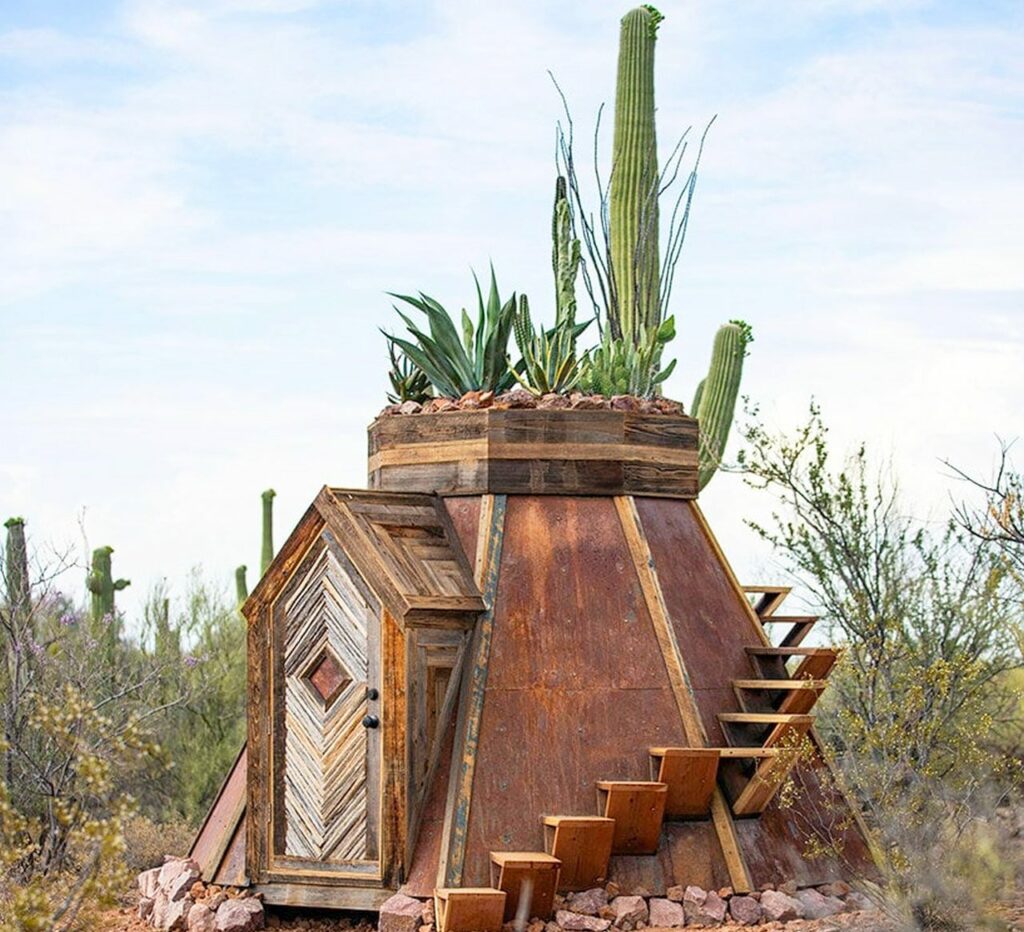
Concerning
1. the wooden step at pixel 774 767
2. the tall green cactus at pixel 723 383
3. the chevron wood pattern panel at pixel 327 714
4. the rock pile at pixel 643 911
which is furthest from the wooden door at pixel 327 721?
the tall green cactus at pixel 723 383

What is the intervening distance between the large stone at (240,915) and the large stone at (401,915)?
88cm

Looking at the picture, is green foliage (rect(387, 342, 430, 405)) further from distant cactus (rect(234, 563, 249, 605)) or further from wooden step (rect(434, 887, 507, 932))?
distant cactus (rect(234, 563, 249, 605))

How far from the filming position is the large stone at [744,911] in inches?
349

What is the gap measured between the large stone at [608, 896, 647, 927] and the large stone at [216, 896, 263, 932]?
1978 mm

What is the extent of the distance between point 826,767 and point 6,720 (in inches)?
256

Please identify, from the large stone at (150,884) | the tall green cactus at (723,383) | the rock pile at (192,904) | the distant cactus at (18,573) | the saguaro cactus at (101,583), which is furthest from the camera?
the saguaro cactus at (101,583)

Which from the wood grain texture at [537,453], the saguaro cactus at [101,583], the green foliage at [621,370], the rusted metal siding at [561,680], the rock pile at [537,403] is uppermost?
the saguaro cactus at [101,583]

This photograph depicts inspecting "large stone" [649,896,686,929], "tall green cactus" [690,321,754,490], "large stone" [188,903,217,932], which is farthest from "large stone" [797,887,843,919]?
"tall green cactus" [690,321,754,490]

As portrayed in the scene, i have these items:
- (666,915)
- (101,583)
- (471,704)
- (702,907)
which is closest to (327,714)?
(471,704)

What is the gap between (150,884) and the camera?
10312mm

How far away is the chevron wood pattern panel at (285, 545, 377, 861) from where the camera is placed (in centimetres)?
917

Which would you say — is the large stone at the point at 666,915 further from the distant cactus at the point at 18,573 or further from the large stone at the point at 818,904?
the distant cactus at the point at 18,573

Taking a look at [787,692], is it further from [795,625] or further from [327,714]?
[327,714]

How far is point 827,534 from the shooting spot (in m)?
13.6
